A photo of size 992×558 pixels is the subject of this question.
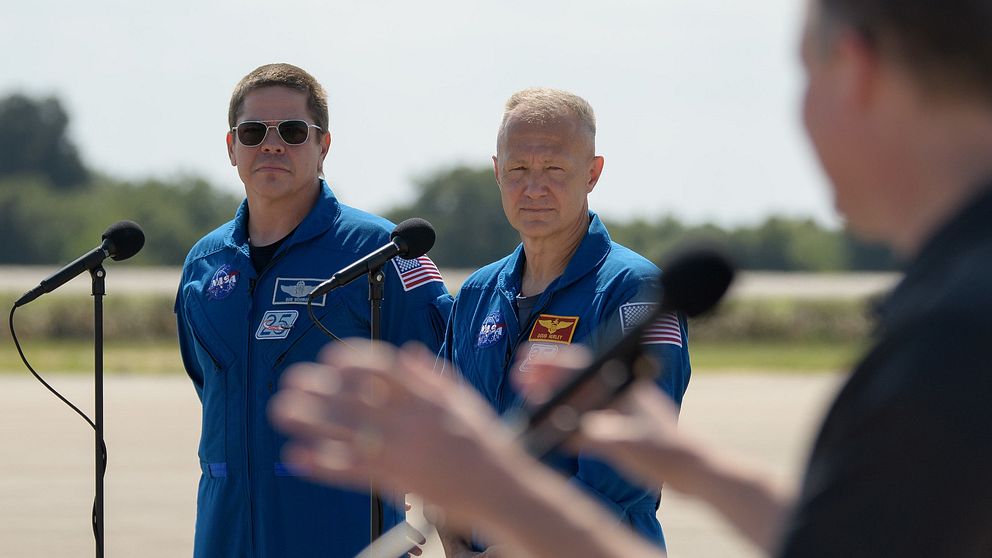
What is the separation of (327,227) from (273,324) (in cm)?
51

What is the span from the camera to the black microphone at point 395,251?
16.3 ft

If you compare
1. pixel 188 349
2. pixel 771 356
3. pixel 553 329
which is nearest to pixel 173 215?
pixel 771 356

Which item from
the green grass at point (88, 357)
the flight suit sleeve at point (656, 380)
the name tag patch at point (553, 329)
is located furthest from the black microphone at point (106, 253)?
the green grass at point (88, 357)

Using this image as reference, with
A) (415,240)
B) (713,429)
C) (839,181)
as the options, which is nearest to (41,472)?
(713,429)

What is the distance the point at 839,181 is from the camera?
1770mm

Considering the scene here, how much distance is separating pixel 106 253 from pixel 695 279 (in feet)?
13.5

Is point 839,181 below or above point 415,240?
above

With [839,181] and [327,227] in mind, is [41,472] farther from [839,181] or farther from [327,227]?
[839,181]

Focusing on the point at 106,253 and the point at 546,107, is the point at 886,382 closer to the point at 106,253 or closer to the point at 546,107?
the point at 546,107

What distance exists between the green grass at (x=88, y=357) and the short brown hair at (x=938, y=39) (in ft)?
95.5

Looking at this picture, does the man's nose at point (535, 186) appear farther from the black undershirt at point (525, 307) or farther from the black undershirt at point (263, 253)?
the black undershirt at point (263, 253)

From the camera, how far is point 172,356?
3669 cm

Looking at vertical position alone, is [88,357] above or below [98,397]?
below

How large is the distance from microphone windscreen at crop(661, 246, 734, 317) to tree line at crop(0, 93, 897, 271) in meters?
45.0
